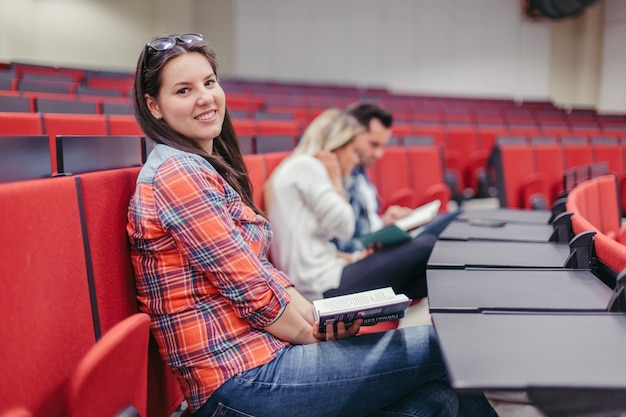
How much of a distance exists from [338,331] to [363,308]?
0.05m

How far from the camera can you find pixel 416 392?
451 millimetres

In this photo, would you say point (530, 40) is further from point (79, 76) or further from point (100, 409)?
point (100, 409)

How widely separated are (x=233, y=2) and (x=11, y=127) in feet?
10.8

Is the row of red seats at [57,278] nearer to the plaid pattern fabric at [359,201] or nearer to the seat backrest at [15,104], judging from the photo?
the plaid pattern fabric at [359,201]

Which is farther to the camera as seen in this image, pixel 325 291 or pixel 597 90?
pixel 597 90

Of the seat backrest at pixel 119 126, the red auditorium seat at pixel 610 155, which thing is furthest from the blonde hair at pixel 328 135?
the red auditorium seat at pixel 610 155

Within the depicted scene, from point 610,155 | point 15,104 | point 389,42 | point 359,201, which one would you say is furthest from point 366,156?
point 389,42

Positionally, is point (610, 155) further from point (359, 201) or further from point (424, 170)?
point (359, 201)

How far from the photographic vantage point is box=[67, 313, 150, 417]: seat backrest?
291 millimetres

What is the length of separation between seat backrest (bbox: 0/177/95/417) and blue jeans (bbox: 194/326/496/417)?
124 mm

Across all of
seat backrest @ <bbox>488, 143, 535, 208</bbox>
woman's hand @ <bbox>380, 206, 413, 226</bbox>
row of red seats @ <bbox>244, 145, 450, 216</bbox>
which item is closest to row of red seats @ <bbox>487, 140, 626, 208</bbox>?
seat backrest @ <bbox>488, 143, 535, 208</bbox>

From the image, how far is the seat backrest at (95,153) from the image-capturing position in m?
0.41

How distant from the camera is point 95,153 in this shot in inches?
17.4

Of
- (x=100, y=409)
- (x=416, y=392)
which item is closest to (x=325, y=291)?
(x=416, y=392)
